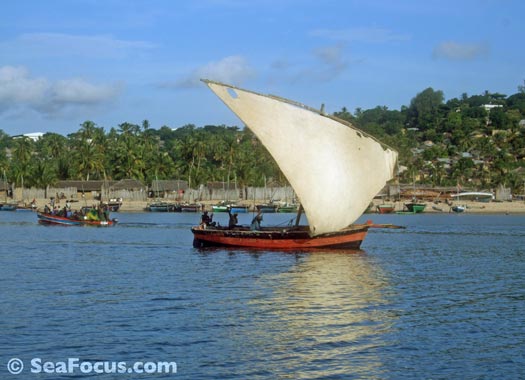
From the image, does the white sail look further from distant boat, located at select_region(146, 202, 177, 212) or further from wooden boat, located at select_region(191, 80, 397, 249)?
distant boat, located at select_region(146, 202, 177, 212)

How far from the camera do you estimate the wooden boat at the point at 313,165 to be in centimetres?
4406

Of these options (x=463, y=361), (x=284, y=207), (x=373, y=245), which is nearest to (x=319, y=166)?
(x=373, y=245)

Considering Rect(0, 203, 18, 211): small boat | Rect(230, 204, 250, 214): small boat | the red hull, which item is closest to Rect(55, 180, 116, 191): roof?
Rect(0, 203, 18, 211): small boat

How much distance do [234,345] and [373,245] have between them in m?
35.2

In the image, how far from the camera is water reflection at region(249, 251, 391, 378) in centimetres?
2033

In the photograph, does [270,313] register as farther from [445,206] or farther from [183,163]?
[183,163]

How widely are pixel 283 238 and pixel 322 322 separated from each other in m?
21.4

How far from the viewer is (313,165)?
149ft

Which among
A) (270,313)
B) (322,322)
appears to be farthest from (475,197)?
(322,322)

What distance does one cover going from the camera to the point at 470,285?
1357 inches

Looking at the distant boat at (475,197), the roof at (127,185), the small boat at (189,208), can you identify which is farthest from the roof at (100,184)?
the distant boat at (475,197)

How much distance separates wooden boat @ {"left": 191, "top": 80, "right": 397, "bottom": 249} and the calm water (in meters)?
1.38

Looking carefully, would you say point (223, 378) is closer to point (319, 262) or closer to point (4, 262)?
point (319, 262)

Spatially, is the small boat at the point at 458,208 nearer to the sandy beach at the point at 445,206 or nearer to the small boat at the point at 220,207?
the sandy beach at the point at 445,206
